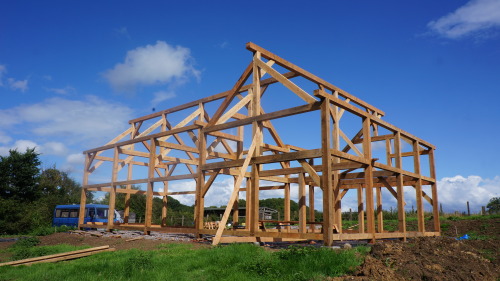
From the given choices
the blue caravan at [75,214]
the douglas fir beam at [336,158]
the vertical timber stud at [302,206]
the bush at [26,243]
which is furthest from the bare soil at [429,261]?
the blue caravan at [75,214]

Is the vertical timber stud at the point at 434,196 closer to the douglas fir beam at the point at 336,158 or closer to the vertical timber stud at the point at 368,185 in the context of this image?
the douglas fir beam at the point at 336,158

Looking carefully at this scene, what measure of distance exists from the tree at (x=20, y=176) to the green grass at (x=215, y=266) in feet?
84.1

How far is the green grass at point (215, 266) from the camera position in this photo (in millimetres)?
8398

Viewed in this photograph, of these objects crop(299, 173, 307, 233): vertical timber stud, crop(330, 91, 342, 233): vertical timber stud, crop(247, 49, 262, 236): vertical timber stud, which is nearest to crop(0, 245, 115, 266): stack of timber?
crop(247, 49, 262, 236): vertical timber stud

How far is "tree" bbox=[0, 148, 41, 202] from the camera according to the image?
109 ft

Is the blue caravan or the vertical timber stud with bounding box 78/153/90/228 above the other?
the vertical timber stud with bounding box 78/153/90/228

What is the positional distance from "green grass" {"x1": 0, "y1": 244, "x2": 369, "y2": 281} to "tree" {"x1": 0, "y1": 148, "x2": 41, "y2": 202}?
84.1ft

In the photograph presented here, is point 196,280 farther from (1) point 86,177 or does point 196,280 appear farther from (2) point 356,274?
(1) point 86,177

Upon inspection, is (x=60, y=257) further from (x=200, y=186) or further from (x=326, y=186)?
(x=326, y=186)

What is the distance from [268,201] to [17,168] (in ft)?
129

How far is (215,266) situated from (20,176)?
30464mm

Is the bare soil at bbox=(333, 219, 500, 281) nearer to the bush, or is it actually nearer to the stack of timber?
the stack of timber

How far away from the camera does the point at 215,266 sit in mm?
9250

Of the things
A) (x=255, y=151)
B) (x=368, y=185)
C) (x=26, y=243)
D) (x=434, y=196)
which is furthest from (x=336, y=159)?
(x=26, y=243)
